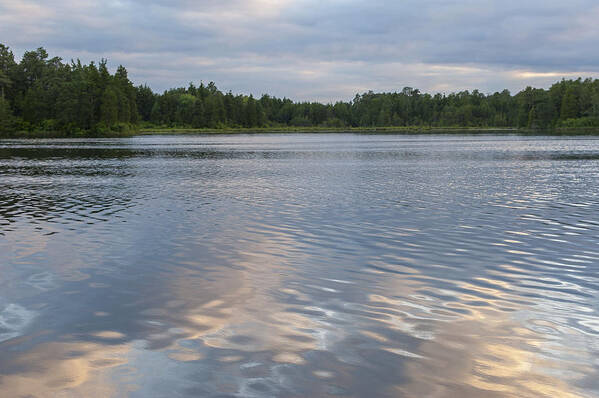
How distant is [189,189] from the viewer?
119 feet

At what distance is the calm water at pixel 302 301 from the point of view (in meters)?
8.35

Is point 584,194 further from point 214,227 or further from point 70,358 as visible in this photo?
point 70,358

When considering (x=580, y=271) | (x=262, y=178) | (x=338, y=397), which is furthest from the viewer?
(x=262, y=178)

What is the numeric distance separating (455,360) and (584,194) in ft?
85.3

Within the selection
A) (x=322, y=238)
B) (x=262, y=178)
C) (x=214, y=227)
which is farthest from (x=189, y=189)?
(x=322, y=238)

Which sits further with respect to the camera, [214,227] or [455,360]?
[214,227]

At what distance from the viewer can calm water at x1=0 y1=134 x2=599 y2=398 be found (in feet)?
27.4

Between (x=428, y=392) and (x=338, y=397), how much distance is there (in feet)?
4.12

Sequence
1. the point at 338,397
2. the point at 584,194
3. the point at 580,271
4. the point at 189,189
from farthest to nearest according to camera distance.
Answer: the point at 189,189 < the point at 584,194 < the point at 580,271 < the point at 338,397

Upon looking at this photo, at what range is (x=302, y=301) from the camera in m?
12.1

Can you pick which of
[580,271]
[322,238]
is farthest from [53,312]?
[580,271]

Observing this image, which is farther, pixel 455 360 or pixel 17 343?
pixel 17 343

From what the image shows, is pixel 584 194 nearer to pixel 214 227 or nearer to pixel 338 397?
pixel 214 227

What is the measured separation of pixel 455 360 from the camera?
29.2 ft
